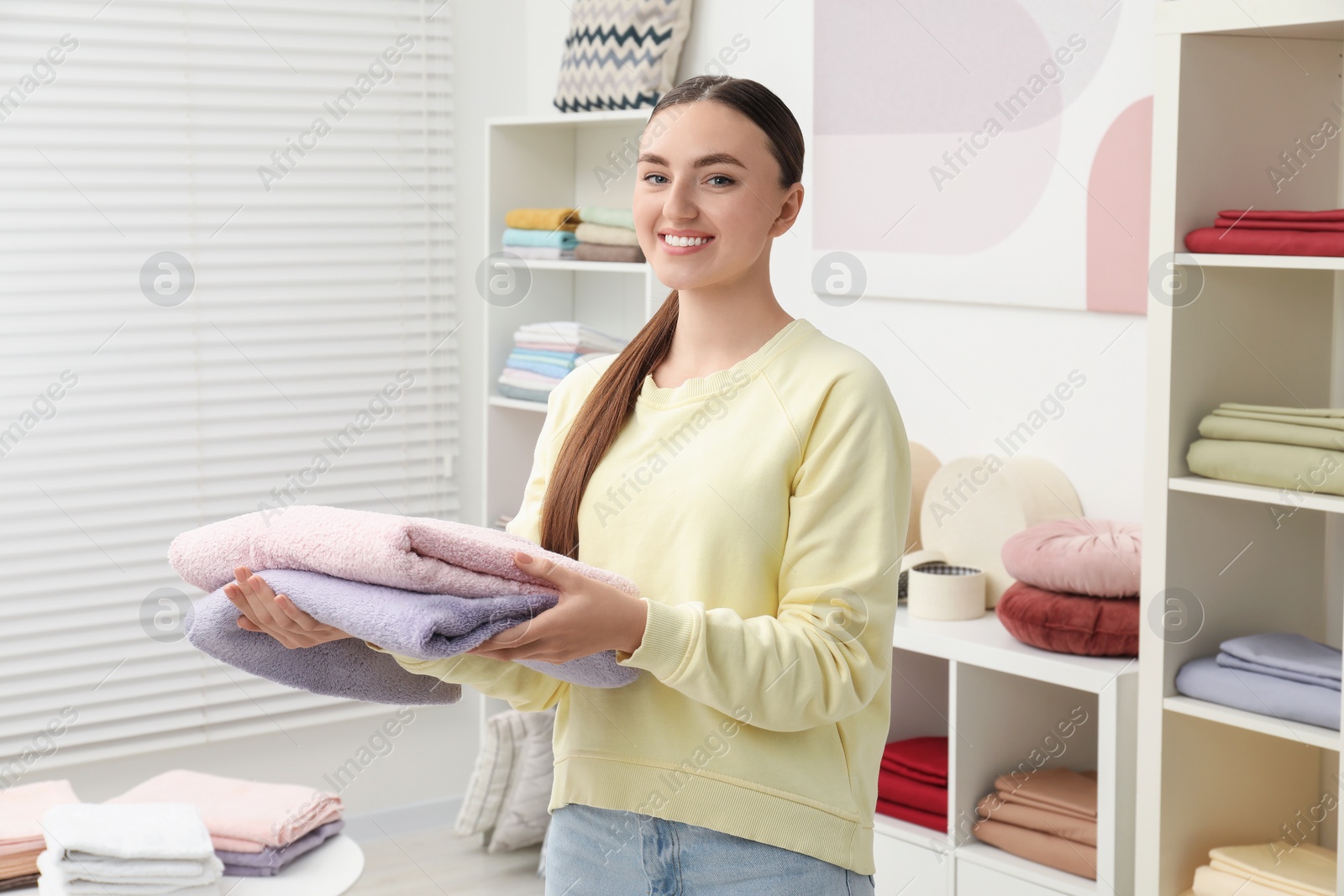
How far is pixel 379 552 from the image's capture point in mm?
1047

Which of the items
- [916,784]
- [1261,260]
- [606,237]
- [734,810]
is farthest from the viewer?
[606,237]

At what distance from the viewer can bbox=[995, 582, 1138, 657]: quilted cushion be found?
6.44 feet

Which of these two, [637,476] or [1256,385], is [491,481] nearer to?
[1256,385]

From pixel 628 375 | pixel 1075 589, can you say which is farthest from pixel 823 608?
pixel 1075 589

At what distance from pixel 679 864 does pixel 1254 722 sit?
0.96 meters

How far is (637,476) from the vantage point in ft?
3.98

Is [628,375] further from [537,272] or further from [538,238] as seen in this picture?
[537,272]

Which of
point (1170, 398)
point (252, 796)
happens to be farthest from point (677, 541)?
point (252, 796)

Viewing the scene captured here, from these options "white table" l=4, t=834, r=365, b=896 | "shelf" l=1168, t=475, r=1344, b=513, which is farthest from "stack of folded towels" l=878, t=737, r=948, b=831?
"white table" l=4, t=834, r=365, b=896

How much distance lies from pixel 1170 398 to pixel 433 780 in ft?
8.04

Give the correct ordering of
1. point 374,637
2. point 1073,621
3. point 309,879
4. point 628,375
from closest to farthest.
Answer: point 374,637
point 628,375
point 1073,621
point 309,879

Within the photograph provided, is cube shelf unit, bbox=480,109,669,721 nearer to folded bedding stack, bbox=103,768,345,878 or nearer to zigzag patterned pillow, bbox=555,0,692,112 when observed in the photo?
zigzag patterned pillow, bbox=555,0,692,112

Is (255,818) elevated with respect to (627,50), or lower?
lower

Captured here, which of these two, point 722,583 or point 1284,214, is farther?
point 1284,214
